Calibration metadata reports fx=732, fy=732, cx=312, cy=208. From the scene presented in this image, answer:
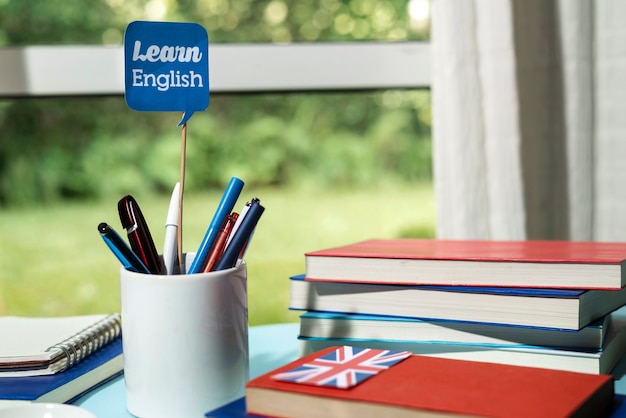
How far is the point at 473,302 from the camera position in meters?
0.63

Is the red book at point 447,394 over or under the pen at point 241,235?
under

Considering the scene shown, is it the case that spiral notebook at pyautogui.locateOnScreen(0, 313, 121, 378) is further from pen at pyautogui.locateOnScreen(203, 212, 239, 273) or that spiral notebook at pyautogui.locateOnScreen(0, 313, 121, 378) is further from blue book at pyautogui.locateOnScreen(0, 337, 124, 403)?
pen at pyautogui.locateOnScreen(203, 212, 239, 273)

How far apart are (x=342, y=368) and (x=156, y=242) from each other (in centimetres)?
300

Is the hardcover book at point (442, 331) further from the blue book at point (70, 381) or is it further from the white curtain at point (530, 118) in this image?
the white curtain at point (530, 118)

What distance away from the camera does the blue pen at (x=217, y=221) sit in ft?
1.92

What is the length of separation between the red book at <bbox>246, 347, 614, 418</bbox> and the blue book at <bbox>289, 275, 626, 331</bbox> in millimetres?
106

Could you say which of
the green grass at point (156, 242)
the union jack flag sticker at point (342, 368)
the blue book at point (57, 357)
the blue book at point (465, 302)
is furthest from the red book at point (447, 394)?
the green grass at point (156, 242)

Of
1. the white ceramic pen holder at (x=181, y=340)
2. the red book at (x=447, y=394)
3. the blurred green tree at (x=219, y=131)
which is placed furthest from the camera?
the blurred green tree at (x=219, y=131)

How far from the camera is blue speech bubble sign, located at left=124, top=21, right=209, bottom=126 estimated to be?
1.96 feet

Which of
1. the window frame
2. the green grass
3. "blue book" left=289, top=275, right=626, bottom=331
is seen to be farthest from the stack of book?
the green grass

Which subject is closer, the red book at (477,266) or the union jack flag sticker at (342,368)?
the union jack flag sticker at (342,368)

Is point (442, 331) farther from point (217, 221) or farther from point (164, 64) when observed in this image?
point (164, 64)

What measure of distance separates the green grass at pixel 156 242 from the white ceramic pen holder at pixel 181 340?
279cm

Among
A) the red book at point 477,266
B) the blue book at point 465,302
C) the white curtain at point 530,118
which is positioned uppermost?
the white curtain at point 530,118
